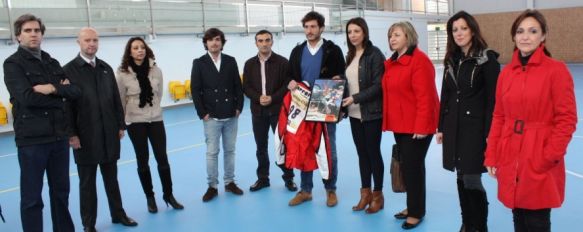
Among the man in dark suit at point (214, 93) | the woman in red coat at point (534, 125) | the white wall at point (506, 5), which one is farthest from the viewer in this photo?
the white wall at point (506, 5)

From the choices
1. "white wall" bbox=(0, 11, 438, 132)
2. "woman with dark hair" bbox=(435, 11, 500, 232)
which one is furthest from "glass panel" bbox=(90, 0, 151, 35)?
"woman with dark hair" bbox=(435, 11, 500, 232)

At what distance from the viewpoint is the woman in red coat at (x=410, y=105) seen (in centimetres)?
379

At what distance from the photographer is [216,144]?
513cm

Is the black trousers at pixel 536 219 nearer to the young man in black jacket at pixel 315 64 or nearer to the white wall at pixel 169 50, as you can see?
the young man in black jacket at pixel 315 64

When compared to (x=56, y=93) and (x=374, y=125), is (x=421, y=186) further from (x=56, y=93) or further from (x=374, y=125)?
(x=56, y=93)

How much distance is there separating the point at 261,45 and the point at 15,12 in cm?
718

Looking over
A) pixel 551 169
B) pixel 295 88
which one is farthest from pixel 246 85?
pixel 551 169

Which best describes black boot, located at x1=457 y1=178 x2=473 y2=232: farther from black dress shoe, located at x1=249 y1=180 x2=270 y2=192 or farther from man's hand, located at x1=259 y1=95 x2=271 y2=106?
black dress shoe, located at x1=249 y1=180 x2=270 y2=192

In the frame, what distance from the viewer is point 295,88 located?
466 cm

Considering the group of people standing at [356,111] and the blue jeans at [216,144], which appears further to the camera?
the blue jeans at [216,144]

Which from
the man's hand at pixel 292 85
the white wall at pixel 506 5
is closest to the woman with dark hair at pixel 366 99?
the man's hand at pixel 292 85

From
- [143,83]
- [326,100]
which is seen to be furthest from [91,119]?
[326,100]

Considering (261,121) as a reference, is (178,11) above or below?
above

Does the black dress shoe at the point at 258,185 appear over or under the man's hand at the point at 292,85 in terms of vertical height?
under
